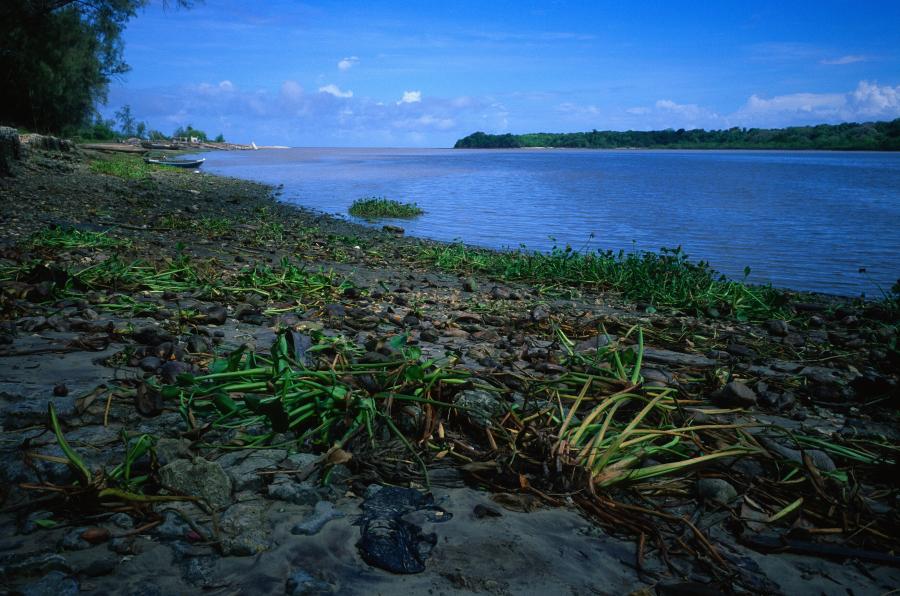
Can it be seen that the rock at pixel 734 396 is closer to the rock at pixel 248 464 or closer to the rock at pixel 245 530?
the rock at pixel 248 464

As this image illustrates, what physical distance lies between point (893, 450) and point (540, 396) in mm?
1858

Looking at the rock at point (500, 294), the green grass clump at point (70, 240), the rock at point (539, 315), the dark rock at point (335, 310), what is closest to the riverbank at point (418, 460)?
the dark rock at point (335, 310)

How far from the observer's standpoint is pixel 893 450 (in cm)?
298

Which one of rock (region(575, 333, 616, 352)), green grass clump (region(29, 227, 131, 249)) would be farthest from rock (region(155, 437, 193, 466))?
green grass clump (region(29, 227, 131, 249))

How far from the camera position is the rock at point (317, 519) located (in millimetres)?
2158

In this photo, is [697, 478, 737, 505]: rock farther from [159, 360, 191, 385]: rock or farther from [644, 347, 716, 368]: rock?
[159, 360, 191, 385]: rock

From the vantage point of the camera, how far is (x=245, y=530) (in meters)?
2.12

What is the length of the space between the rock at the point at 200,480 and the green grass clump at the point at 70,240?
599cm

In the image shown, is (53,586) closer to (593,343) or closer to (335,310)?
(335,310)

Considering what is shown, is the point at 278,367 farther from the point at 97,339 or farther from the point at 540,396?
the point at 97,339

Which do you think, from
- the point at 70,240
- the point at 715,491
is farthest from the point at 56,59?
the point at 715,491

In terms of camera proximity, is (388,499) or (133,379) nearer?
(388,499)

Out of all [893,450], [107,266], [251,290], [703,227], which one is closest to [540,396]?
[893,450]

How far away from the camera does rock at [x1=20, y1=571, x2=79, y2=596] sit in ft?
5.53
